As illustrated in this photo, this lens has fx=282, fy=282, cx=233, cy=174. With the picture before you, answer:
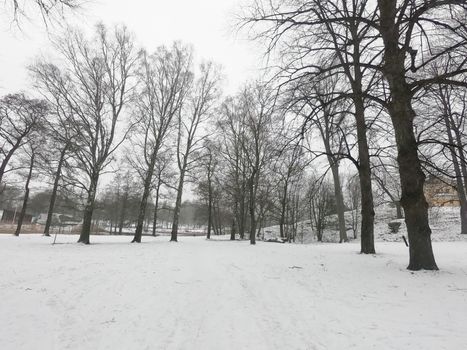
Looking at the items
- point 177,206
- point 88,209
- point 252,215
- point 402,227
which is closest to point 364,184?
point 252,215

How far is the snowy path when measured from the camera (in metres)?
3.36

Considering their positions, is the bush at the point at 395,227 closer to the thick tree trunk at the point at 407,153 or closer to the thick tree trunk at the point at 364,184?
the thick tree trunk at the point at 364,184

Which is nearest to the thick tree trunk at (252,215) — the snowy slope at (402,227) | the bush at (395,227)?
the snowy slope at (402,227)

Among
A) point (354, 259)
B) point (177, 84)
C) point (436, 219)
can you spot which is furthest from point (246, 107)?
point (436, 219)

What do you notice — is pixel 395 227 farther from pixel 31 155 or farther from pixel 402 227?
pixel 31 155

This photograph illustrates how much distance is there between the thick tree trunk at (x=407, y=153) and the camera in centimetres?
671

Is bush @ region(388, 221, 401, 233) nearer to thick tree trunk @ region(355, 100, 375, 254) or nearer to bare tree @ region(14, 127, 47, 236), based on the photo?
thick tree trunk @ region(355, 100, 375, 254)

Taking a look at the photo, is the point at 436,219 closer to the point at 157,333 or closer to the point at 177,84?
the point at 177,84

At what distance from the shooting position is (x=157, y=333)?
3602 mm

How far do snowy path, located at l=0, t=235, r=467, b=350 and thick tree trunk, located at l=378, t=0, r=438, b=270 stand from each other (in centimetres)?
69

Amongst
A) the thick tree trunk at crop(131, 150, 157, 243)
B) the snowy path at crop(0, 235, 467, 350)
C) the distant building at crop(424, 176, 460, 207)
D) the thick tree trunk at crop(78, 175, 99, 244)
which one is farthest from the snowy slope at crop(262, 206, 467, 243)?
the thick tree trunk at crop(78, 175, 99, 244)

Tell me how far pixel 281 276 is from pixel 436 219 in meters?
30.4

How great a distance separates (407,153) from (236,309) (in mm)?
5653

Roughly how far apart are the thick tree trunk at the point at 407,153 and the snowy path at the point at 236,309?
2.28ft
